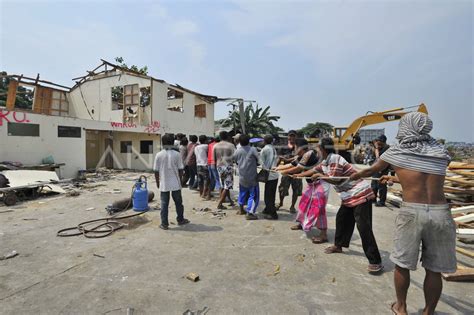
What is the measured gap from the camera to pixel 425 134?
2.31 meters

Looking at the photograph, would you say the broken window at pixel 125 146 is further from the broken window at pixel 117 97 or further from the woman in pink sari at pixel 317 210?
the woman in pink sari at pixel 317 210

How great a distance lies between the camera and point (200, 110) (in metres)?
19.8

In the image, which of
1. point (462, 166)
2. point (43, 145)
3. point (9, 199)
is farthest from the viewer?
point (43, 145)

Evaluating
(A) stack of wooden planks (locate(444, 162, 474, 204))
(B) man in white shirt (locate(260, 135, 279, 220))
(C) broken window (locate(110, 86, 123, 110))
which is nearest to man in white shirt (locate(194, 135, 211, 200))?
(B) man in white shirt (locate(260, 135, 279, 220))

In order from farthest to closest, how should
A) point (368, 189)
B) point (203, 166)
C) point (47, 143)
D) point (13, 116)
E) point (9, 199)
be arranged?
1. point (47, 143)
2. point (13, 116)
3. point (203, 166)
4. point (9, 199)
5. point (368, 189)

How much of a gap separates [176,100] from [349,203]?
58.1 feet

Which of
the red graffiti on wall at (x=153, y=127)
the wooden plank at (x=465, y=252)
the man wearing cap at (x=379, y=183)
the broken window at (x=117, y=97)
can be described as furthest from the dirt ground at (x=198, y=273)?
the broken window at (x=117, y=97)

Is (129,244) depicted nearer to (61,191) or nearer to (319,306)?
(319,306)

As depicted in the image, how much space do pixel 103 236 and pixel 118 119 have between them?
43.2 ft

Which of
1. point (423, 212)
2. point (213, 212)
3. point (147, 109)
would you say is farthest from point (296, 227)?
point (147, 109)

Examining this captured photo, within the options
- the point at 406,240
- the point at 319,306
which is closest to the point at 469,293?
the point at 406,240

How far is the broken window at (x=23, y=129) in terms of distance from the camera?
973 cm

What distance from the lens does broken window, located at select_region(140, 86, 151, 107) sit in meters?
15.4

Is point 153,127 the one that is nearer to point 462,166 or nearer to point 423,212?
point 462,166
